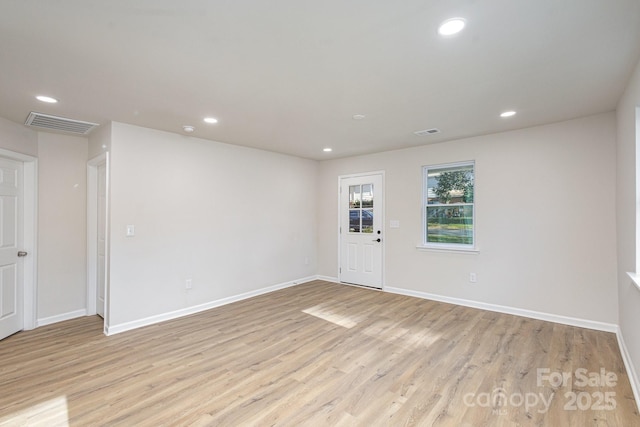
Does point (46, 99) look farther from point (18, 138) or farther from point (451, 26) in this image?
point (451, 26)

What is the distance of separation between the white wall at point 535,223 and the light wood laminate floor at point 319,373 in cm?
43

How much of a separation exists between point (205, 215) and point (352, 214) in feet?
9.06

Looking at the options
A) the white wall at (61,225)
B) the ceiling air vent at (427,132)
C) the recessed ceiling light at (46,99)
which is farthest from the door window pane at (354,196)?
the recessed ceiling light at (46,99)

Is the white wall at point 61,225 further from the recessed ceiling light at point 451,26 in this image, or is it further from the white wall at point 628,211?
the white wall at point 628,211

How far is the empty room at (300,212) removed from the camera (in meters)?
2.00

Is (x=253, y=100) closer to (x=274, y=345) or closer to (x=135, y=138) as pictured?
(x=135, y=138)

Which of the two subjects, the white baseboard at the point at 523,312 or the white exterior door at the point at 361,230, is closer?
the white baseboard at the point at 523,312

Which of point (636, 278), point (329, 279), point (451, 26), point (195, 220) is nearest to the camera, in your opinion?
point (451, 26)

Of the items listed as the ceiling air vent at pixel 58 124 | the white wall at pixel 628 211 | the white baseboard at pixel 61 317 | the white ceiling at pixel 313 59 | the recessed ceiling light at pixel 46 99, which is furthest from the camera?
the white baseboard at pixel 61 317

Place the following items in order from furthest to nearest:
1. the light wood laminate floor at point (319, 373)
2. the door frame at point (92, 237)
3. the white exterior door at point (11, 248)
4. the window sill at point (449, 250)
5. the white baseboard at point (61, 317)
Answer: the window sill at point (449, 250) < the door frame at point (92, 237) < the white baseboard at point (61, 317) < the white exterior door at point (11, 248) < the light wood laminate floor at point (319, 373)

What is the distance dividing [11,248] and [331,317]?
3.95m

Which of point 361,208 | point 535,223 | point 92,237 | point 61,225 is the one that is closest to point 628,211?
point 535,223

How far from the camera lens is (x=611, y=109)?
338 centimetres

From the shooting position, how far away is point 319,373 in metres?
2.69
